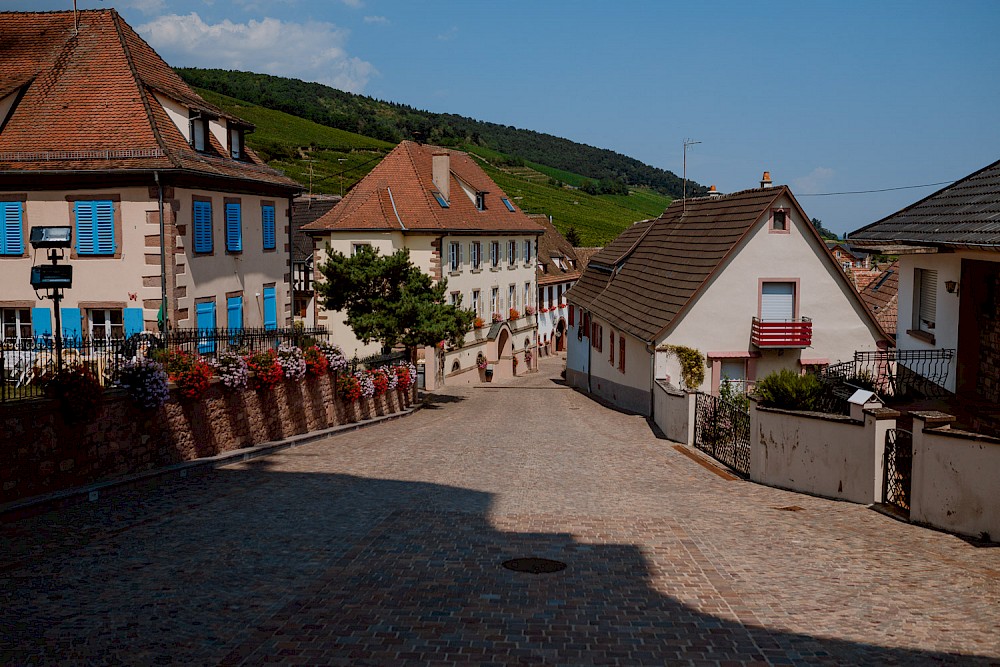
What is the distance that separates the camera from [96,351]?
50.3 ft

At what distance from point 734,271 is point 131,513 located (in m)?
20.1

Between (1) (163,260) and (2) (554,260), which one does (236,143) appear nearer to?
(1) (163,260)

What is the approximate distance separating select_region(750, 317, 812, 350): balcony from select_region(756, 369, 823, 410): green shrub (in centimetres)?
918

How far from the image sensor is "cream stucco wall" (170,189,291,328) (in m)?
24.8

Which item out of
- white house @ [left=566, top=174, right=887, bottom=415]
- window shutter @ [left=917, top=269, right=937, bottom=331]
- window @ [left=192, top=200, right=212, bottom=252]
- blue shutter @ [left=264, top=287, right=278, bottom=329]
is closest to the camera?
window shutter @ [left=917, top=269, right=937, bottom=331]

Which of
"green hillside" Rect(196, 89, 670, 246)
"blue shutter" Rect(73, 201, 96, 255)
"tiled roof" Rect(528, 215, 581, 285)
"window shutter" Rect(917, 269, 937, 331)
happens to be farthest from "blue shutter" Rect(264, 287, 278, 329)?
"green hillside" Rect(196, 89, 670, 246)

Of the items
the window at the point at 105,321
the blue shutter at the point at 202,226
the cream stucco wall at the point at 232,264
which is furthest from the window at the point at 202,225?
the window at the point at 105,321

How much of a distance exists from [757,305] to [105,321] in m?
18.7

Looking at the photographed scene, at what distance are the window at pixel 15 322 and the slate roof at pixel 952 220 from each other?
20570 mm

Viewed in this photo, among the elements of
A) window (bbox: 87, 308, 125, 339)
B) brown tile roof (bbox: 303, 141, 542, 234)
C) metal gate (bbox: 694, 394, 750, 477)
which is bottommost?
metal gate (bbox: 694, 394, 750, 477)

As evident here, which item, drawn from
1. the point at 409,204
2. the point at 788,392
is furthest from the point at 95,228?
the point at 409,204

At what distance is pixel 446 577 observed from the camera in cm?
986

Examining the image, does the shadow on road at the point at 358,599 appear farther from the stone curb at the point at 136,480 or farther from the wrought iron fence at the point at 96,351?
the wrought iron fence at the point at 96,351

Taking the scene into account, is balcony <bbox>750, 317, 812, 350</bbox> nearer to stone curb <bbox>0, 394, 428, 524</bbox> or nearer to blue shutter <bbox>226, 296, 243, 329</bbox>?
stone curb <bbox>0, 394, 428, 524</bbox>
